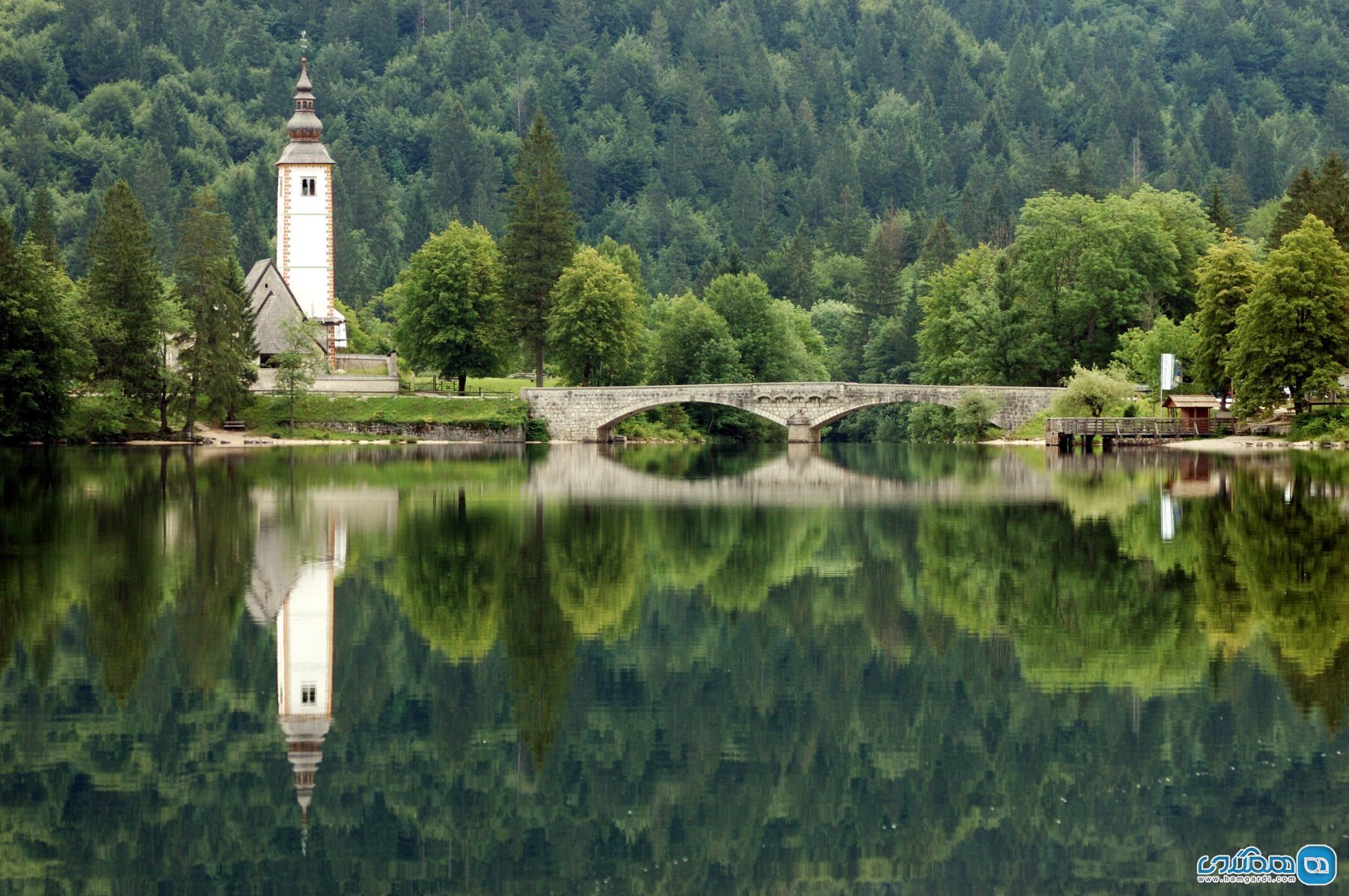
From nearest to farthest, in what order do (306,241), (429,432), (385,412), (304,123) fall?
(429,432) → (385,412) → (306,241) → (304,123)

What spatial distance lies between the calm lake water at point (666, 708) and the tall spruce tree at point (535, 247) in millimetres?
64668

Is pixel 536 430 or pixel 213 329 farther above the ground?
pixel 213 329

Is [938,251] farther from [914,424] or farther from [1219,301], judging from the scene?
[1219,301]

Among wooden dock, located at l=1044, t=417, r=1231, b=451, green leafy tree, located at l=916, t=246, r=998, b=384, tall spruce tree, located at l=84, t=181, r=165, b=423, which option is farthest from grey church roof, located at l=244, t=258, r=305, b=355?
wooden dock, located at l=1044, t=417, r=1231, b=451

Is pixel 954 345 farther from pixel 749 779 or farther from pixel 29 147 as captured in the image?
pixel 29 147

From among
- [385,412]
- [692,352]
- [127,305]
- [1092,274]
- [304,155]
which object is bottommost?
[385,412]

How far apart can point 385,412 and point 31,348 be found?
20925mm

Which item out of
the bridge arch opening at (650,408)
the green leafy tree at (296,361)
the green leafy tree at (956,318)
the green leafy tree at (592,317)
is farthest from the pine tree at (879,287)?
the green leafy tree at (296,361)

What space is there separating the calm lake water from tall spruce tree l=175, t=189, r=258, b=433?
5076 centimetres

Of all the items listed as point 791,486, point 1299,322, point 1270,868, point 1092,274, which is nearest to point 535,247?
point 1092,274

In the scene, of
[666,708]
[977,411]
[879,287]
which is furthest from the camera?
[879,287]

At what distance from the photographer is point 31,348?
255ft

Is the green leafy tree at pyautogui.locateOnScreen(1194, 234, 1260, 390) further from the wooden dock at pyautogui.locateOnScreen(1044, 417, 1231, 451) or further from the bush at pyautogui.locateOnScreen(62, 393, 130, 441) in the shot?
the bush at pyautogui.locateOnScreen(62, 393, 130, 441)

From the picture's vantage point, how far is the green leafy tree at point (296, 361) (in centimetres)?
9262
